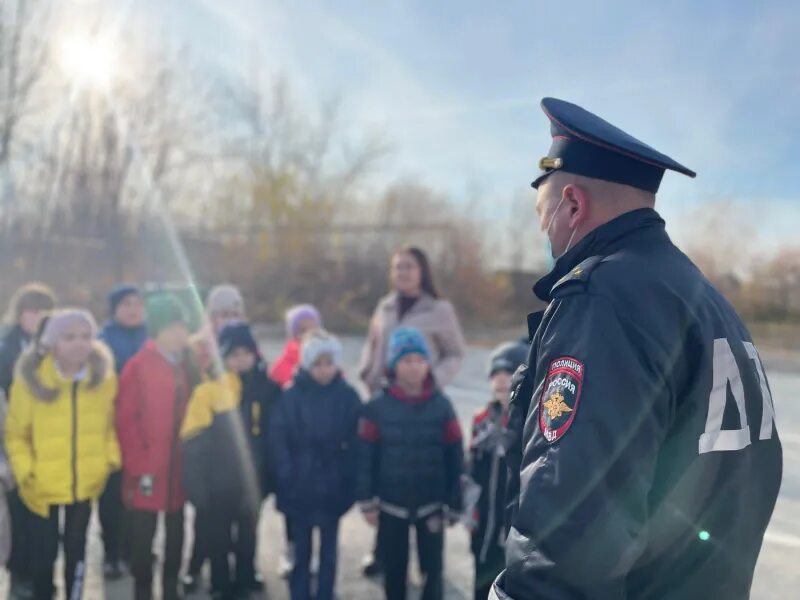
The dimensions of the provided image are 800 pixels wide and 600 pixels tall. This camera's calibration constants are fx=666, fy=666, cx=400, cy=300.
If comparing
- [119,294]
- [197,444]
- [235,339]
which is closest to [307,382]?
[235,339]

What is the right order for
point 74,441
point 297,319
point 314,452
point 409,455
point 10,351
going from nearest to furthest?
1. point 74,441
2. point 409,455
3. point 314,452
4. point 10,351
5. point 297,319

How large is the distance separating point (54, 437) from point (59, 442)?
0.04 m

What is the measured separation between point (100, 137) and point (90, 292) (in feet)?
15.6

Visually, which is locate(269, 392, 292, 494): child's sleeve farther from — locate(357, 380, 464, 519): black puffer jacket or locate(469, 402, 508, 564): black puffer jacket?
locate(469, 402, 508, 564): black puffer jacket

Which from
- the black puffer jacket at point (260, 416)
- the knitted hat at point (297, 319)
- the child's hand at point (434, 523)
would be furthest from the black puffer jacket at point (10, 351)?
the child's hand at point (434, 523)

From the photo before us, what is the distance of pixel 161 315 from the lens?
405 centimetres

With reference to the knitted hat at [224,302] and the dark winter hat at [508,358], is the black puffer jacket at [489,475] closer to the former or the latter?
the dark winter hat at [508,358]

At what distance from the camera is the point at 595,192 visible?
155cm

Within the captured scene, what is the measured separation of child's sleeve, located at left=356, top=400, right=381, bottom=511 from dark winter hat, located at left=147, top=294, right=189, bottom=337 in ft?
4.28

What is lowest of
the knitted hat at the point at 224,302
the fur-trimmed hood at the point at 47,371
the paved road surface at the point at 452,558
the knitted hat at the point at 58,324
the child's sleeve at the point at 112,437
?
the paved road surface at the point at 452,558

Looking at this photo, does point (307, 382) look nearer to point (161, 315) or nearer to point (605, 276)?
point (161, 315)

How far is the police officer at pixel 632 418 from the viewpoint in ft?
4.12

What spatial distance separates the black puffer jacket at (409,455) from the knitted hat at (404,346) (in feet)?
0.59

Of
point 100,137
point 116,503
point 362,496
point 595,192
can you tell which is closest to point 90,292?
point 100,137
